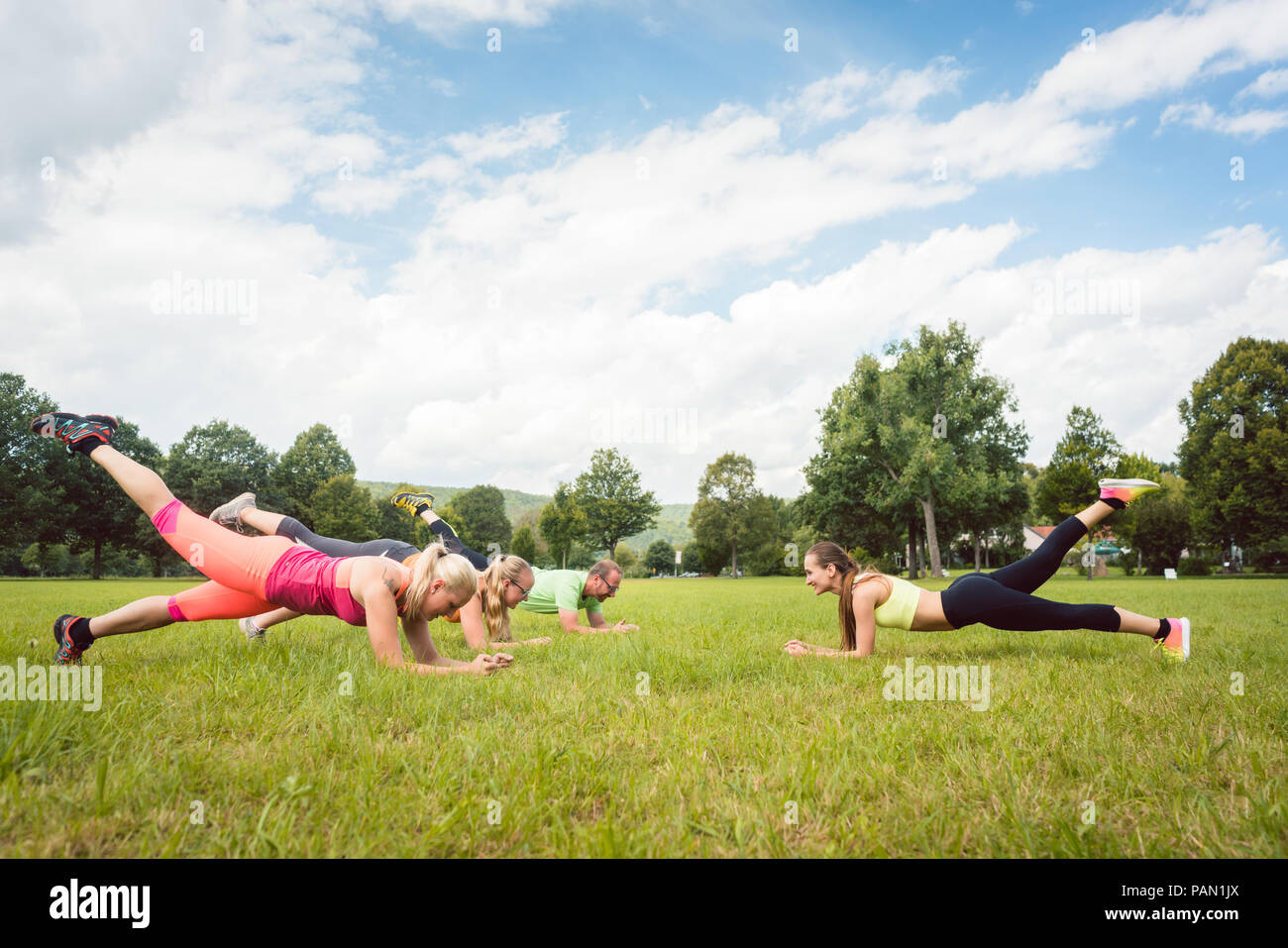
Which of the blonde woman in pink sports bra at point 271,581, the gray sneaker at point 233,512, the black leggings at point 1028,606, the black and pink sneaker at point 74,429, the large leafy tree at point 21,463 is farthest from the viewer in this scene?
the large leafy tree at point 21,463

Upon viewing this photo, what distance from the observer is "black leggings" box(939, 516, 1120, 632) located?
529 cm

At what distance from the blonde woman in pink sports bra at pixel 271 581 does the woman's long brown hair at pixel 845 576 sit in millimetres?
3181

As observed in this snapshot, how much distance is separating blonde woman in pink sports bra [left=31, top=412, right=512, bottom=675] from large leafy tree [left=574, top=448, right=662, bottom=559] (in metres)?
59.7

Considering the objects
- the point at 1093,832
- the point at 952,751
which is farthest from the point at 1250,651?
the point at 1093,832

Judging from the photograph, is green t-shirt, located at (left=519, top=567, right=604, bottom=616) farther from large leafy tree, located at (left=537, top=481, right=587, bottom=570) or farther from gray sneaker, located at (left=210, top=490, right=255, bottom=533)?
large leafy tree, located at (left=537, top=481, right=587, bottom=570)

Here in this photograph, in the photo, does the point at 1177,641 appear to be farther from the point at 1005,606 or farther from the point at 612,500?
the point at 612,500

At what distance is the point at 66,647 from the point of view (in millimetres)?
4309

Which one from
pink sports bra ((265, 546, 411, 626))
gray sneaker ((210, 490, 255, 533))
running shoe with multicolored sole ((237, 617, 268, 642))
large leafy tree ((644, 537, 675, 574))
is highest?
gray sneaker ((210, 490, 255, 533))

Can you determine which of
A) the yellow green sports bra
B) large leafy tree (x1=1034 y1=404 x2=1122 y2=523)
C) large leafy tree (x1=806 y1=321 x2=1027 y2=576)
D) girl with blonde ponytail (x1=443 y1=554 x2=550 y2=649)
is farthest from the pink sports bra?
large leafy tree (x1=1034 y1=404 x2=1122 y2=523)

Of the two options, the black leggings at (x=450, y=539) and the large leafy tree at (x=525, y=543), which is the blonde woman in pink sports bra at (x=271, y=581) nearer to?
the black leggings at (x=450, y=539)

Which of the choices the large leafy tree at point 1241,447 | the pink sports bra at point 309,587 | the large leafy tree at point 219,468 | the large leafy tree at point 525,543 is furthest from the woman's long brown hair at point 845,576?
the large leafy tree at point 525,543

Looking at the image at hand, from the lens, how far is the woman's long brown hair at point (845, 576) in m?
5.75

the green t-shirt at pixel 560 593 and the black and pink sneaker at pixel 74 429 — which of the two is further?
the green t-shirt at pixel 560 593

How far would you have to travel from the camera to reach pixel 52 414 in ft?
15.1
